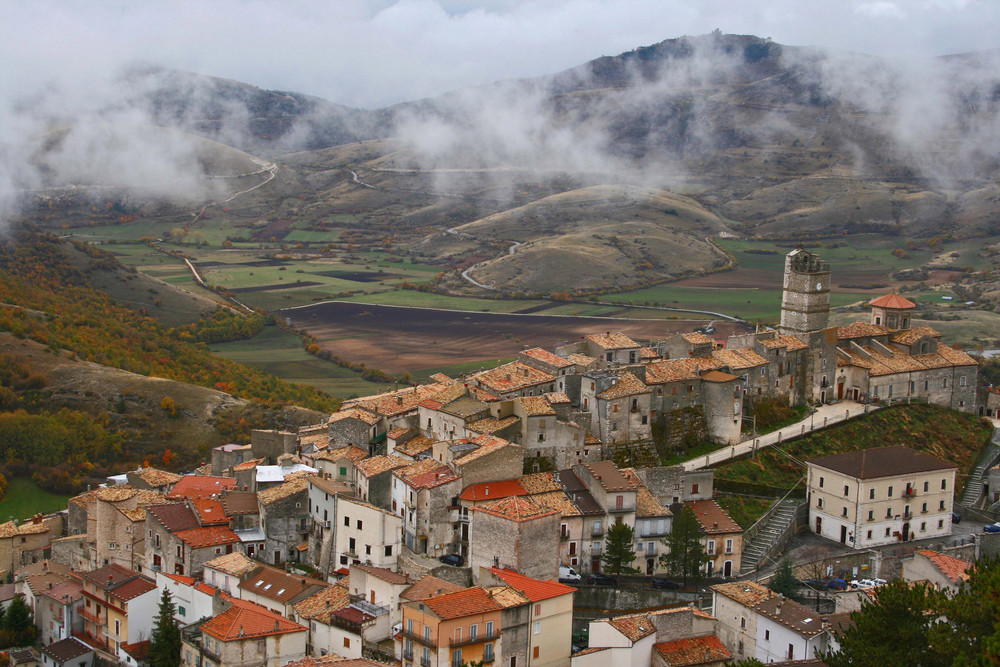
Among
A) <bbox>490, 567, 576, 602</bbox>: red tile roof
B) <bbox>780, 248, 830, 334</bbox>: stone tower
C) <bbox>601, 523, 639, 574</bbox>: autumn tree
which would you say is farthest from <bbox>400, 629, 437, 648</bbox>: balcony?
<bbox>780, 248, 830, 334</bbox>: stone tower

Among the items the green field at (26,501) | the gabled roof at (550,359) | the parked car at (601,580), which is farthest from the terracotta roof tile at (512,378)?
the green field at (26,501)

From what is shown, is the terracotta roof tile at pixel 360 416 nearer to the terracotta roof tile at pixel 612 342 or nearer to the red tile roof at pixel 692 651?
the terracotta roof tile at pixel 612 342

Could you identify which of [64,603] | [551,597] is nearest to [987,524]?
[551,597]

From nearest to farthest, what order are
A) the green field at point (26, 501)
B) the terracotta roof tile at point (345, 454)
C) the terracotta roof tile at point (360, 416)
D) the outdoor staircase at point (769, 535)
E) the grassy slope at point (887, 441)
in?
the outdoor staircase at point (769, 535) < the terracotta roof tile at point (345, 454) < the terracotta roof tile at point (360, 416) < the grassy slope at point (887, 441) < the green field at point (26, 501)

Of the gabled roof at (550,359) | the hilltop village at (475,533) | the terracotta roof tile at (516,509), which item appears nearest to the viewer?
the hilltop village at (475,533)

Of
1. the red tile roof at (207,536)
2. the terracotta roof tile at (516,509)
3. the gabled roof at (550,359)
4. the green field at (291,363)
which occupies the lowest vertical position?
the green field at (291,363)

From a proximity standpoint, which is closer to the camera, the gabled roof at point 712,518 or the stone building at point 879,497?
the gabled roof at point 712,518

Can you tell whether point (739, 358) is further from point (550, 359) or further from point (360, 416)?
point (360, 416)
